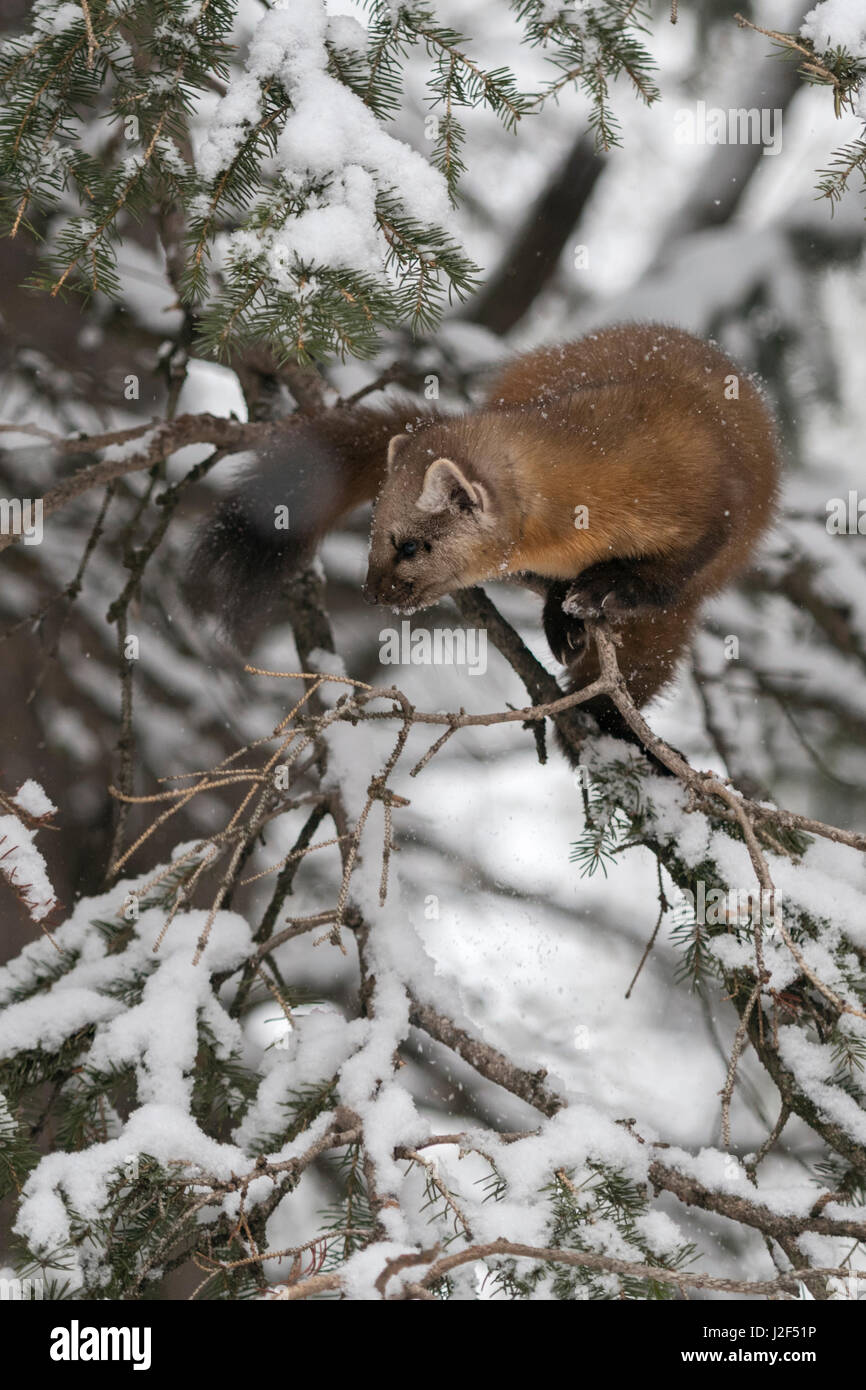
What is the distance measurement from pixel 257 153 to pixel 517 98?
485 mm

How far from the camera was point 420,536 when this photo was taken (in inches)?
90.7

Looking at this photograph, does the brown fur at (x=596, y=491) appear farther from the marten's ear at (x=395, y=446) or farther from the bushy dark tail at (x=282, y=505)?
the bushy dark tail at (x=282, y=505)

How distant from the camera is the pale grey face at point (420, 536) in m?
2.25

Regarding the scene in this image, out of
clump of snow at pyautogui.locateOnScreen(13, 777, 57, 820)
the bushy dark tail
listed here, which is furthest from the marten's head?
clump of snow at pyautogui.locateOnScreen(13, 777, 57, 820)

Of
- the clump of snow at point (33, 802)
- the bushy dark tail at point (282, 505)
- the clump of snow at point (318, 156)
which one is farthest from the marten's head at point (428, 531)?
the clump of snow at point (33, 802)

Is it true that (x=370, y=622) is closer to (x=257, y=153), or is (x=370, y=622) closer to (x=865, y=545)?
(x=865, y=545)

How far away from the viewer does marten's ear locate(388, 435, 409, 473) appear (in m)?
2.40

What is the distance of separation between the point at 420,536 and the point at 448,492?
119mm

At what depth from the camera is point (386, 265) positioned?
5.46ft

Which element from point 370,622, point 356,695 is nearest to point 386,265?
point 356,695

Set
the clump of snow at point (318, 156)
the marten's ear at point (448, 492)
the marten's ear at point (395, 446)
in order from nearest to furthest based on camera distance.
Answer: the clump of snow at point (318, 156) → the marten's ear at point (448, 492) → the marten's ear at point (395, 446)

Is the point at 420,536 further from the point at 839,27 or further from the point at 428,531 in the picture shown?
the point at 839,27
